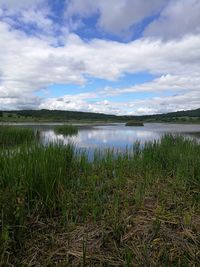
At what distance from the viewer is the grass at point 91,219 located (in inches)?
125

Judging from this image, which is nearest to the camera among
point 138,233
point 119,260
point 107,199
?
point 119,260

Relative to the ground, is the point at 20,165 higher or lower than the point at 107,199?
higher

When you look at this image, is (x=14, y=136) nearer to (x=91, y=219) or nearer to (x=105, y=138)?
(x=105, y=138)

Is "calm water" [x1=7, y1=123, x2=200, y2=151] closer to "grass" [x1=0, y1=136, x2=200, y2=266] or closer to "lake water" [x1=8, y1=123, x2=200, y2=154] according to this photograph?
"lake water" [x1=8, y1=123, x2=200, y2=154]

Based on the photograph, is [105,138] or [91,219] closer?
[91,219]

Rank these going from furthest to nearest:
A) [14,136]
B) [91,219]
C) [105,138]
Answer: [105,138]
[14,136]
[91,219]

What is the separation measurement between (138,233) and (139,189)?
1436 mm

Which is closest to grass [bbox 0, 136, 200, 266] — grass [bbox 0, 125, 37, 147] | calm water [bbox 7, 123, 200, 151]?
calm water [bbox 7, 123, 200, 151]

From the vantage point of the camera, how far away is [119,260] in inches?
124

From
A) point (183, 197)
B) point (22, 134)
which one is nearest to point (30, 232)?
point (183, 197)

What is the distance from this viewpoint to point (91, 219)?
159 inches

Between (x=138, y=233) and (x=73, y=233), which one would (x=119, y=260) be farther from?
(x=73, y=233)

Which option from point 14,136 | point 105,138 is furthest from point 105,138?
point 14,136

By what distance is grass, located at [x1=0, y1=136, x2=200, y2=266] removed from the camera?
3184 mm
